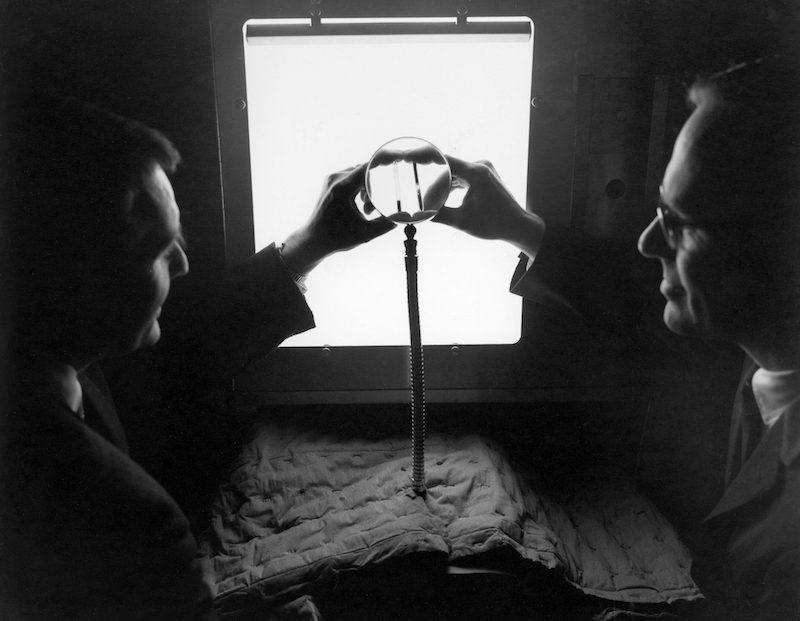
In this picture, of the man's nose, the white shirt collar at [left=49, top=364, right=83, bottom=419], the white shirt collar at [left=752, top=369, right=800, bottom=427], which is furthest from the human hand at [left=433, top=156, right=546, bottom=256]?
the white shirt collar at [left=49, top=364, right=83, bottom=419]

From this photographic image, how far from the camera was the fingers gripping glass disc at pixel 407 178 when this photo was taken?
794 mm

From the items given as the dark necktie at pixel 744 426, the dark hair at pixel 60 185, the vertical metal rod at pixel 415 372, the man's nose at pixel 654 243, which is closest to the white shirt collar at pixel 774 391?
the dark necktie at pixel 744 426

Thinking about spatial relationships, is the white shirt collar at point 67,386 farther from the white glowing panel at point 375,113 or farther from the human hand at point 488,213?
the human hand at point 488,213

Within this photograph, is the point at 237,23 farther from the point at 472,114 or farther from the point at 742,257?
the point at 742,257

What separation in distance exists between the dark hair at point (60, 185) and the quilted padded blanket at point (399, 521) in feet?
1.20

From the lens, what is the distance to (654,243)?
0.85 meters

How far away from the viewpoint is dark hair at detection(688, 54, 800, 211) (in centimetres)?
80

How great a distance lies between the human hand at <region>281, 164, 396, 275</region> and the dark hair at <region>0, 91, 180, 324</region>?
216mm

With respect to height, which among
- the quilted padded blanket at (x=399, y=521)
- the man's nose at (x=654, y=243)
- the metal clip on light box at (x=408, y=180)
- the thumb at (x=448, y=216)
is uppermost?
the metal clip on light box at (x=408, y=180)

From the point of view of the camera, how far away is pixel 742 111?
2.63ft

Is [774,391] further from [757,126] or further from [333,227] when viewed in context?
[333,227]

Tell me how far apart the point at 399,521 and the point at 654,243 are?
0.50 metres

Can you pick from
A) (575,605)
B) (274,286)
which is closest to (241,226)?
(274,286)

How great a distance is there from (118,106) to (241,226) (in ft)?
0.67
